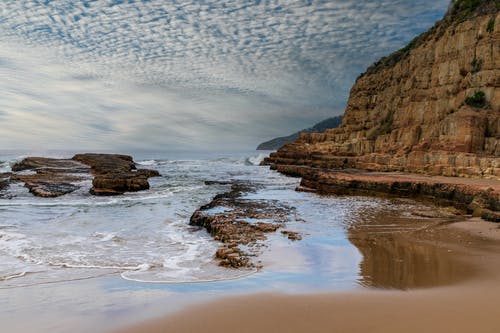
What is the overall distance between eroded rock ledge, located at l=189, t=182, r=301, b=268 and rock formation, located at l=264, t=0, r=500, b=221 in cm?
660

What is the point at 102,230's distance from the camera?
951 cm

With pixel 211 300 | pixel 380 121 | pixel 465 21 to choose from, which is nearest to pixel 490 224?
pixel 211 300

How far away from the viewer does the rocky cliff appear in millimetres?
21234

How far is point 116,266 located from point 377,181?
A: 46.6ft

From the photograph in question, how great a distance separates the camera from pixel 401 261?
19.6 feet

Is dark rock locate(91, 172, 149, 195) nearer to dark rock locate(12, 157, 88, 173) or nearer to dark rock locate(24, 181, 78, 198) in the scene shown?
dark rock locate(24, 181, 78, 198)

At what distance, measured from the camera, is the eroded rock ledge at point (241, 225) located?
6.54 m

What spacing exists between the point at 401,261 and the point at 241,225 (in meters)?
4.53

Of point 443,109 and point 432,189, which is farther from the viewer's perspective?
point 443,109

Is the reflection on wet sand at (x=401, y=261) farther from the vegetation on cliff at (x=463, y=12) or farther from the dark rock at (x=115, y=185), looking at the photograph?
the vegetation on cliff at (x=463, y=12)

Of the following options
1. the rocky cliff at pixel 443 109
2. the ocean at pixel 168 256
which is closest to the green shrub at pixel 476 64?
the rocky cliff at pixel 443 109

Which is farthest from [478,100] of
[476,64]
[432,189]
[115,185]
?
[115,185]

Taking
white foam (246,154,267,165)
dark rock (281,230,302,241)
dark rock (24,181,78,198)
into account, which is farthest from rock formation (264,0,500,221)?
→ white foam (246,154,267,165)

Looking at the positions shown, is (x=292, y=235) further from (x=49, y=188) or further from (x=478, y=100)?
(x=478, y=100)
